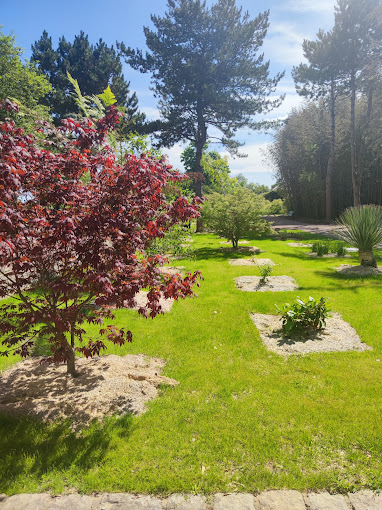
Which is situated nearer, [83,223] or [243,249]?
[83,223]

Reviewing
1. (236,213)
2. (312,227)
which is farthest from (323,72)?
(236,213)

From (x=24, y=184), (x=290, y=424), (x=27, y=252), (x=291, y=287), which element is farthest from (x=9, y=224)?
(x=291, y=287)

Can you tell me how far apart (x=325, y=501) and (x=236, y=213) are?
9913 millimetres

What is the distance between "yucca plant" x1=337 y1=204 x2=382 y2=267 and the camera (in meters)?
7.99

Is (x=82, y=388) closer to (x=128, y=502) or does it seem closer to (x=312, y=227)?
(x=128, y=502)

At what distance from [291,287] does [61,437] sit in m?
5.46

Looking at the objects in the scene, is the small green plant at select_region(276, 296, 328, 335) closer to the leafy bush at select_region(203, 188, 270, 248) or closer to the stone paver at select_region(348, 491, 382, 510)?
the stone paver at select_region(348, 491, 382, 510)

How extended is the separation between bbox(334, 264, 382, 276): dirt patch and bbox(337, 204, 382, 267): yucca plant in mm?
215

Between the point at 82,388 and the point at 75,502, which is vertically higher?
the point at 82,388

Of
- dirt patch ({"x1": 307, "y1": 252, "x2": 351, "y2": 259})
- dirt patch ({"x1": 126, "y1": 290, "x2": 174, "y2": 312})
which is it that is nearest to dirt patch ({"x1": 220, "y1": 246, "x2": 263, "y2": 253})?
dirt patch ({"x1": 307, "y1": 252, "x2": 351, "y2": 259})

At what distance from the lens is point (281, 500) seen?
2047mm

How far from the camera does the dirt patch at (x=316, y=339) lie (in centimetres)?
419

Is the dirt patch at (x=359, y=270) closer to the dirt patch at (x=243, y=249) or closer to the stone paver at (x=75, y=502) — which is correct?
the dirt patch at (x=243, y=249)

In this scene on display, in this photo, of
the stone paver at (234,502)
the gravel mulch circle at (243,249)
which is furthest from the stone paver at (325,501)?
the gravel mulch circle at (243,249)
